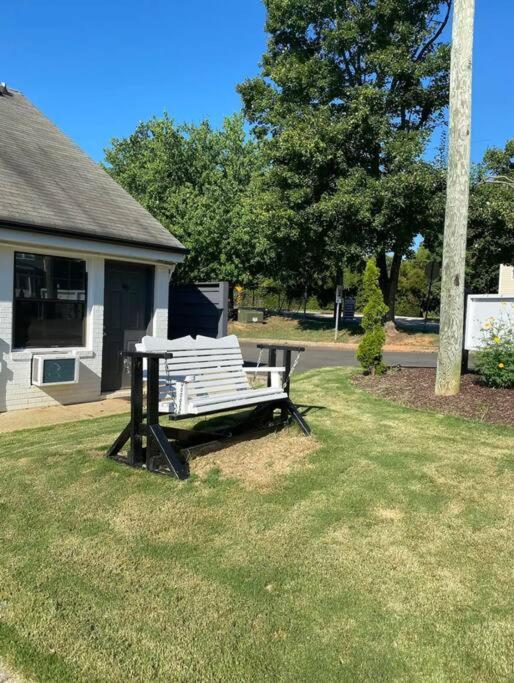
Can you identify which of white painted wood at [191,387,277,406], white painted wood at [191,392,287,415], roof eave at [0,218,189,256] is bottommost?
white painted wood at [191,392,287,415]

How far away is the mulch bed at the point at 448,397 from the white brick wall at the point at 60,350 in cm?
406

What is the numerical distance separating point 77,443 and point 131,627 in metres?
3.48

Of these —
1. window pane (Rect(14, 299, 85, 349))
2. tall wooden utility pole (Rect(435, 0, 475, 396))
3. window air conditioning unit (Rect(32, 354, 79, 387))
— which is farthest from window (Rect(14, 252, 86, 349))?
tall wooden utility pole (Rect(435, 0, 475, 396))

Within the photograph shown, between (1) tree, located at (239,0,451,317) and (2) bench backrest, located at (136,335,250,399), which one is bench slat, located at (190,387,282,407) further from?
(1) tree, located at (239,0,451,317)

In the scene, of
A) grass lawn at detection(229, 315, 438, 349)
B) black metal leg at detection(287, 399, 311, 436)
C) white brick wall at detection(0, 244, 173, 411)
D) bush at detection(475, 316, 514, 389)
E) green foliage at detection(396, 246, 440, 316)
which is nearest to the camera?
black metal leg at detection(287, 399, 311, 436)

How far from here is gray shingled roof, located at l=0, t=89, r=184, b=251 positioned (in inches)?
339

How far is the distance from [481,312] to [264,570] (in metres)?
7.25

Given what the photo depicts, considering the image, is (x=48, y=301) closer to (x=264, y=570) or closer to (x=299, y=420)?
(x=299, y=420)

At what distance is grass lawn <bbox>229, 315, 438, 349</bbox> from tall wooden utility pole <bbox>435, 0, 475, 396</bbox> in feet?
51.1

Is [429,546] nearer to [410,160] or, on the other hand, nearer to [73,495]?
[73,495]

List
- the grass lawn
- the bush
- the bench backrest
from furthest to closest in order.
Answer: the grass lawn
the bush
the bench backrest

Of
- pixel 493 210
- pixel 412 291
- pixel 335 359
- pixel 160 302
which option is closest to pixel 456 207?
pixel 160 302

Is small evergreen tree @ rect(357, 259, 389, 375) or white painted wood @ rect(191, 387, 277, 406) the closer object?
white painted wood @ rect(191, 387, 277, 406)

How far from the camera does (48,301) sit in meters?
8.88
